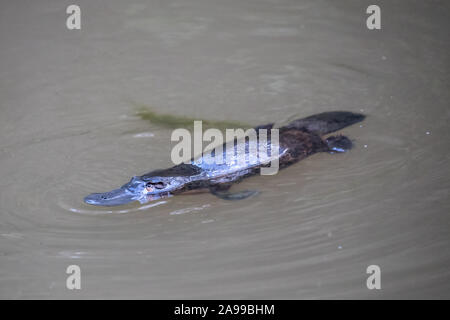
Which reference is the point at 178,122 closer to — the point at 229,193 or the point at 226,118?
the point at 226,118

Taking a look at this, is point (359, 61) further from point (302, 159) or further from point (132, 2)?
point (132, 2)

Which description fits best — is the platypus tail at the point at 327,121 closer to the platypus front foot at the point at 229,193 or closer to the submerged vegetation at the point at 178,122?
the submerged vegetation at the point at 178,122

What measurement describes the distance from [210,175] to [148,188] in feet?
1.46

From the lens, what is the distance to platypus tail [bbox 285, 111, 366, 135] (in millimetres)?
4469

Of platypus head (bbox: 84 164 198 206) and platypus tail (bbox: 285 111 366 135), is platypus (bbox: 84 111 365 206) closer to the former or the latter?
platypus head (bbox: 84 164 198 206)

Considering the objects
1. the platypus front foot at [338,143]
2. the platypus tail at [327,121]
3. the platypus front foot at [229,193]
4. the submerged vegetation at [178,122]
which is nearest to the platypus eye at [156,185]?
the platypus front foot at [229,193]

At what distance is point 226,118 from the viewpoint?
15.9 feet

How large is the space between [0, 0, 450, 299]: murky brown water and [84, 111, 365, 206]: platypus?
0.27ft

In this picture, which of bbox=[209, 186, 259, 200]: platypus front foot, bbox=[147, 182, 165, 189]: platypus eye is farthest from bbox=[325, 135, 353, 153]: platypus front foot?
bbox=[147, 182, 165, 189]: platypus eye

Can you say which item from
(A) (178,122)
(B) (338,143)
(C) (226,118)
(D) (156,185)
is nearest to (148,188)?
(D) (156,185)

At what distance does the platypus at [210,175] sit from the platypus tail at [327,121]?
0.33 ft

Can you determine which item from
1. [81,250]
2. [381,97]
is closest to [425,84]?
[381,97]

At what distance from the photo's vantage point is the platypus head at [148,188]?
12.4 ft

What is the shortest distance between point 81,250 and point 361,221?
1.80 meters
